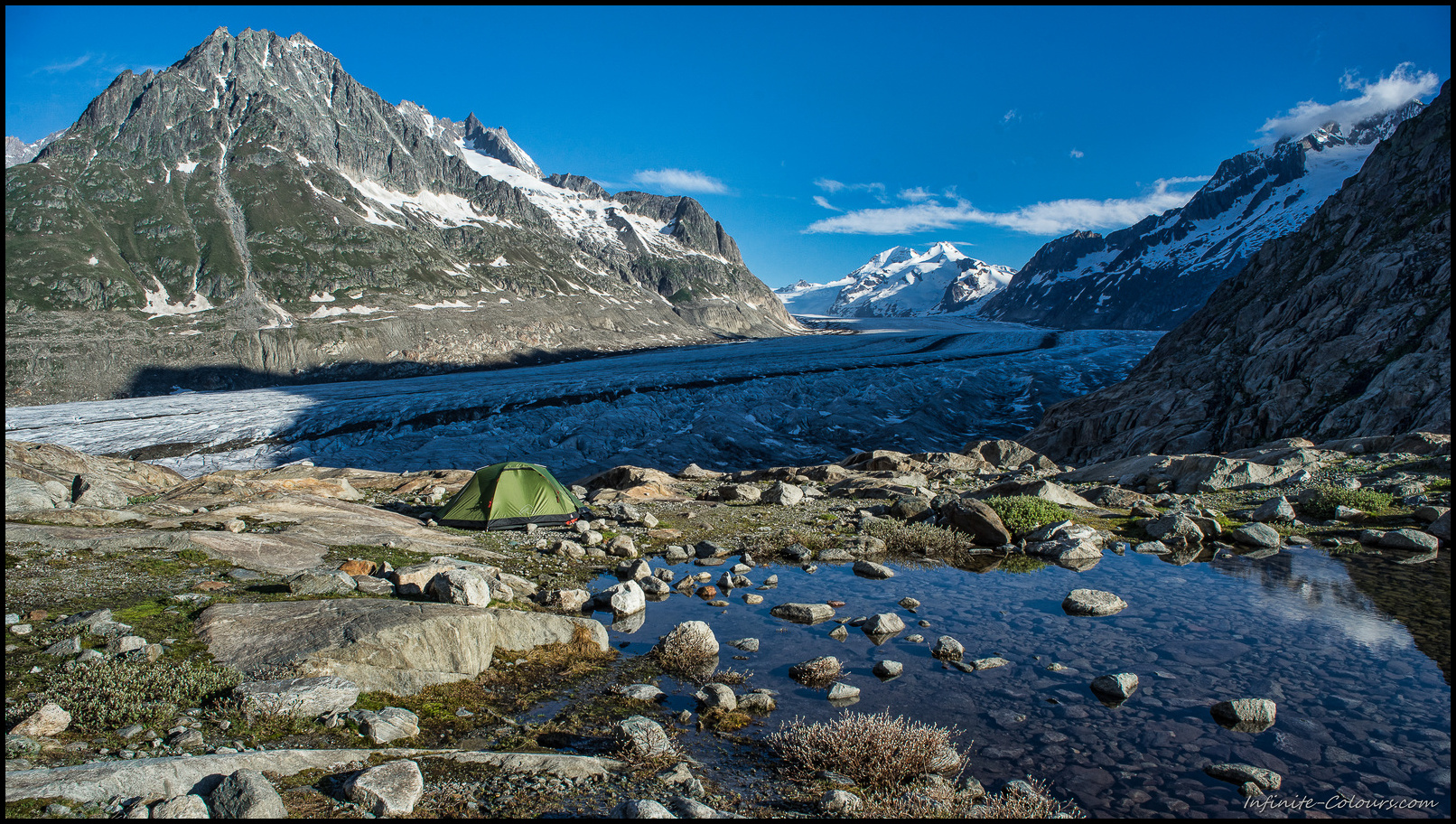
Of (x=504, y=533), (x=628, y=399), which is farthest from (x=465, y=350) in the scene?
(x=504, y=533)

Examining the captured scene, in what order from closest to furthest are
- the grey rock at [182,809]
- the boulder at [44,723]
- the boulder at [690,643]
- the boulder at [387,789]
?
the grey rock at [182,809], the boulder at [387,789], the boulder at [44,723], the boulder at [690,643]

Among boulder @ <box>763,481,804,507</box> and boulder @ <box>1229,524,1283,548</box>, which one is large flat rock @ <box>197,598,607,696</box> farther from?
boulder @ <box>1229,524,1283,548</box>

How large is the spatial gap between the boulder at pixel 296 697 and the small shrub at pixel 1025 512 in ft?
45.7

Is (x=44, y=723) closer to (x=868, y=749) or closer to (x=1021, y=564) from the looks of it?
(x=868, y=749)

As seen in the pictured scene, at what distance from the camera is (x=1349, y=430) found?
26.4 m

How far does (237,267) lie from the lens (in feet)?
433

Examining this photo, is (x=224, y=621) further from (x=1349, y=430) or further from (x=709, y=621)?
(x=1349, y=430)

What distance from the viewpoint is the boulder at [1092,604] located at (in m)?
10.8

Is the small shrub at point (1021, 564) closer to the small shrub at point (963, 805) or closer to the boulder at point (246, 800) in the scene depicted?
the small shrub at point (963, 805)

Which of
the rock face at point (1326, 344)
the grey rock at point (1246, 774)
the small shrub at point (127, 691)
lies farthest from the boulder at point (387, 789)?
the rock face at point (1326, 344)

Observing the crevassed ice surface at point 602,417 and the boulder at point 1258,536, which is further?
the crevassed ice surface at point 602,417

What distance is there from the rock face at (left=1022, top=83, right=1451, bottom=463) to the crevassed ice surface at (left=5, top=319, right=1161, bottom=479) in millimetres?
11909

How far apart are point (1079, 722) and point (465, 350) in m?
129

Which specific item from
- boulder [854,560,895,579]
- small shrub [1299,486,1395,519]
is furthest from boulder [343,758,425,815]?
small shrub [1299,486,1395,519]
